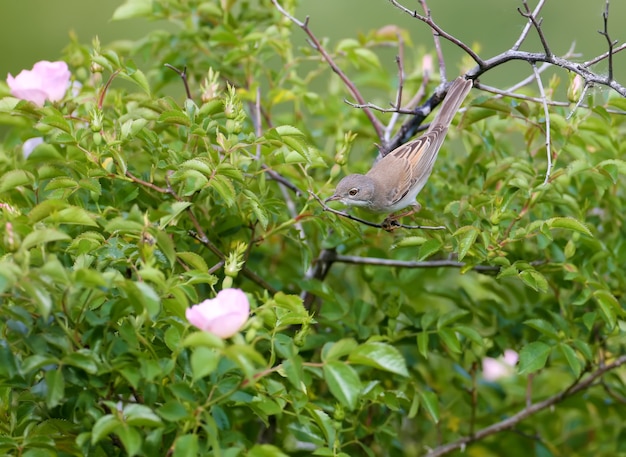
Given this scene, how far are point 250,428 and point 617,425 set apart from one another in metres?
1.61

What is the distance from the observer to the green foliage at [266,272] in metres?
1.91

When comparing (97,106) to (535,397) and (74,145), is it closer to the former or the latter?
(74,145)

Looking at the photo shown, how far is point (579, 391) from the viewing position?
10.2 feet

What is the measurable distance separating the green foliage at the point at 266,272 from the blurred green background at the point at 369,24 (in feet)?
17.2

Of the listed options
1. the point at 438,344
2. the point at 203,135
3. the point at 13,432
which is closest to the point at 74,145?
the point at 203,135

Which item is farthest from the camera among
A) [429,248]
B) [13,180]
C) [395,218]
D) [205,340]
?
[395,218]

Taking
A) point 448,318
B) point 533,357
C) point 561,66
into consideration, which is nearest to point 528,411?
point 533,357

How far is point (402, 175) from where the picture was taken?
316 centimetres

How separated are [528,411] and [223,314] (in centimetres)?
171

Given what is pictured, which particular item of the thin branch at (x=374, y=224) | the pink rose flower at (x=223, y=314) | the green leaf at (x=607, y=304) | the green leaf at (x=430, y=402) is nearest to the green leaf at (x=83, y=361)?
the pink rose flower at (x=223, y=314)

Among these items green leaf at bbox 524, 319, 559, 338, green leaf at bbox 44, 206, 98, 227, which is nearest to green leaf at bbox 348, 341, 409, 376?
green leaf at bbox 44, 206, 98, 227

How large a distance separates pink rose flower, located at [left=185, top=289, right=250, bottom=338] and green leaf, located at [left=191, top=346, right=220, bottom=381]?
0.23ft

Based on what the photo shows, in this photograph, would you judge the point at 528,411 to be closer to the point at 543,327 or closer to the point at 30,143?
the point at 543,327

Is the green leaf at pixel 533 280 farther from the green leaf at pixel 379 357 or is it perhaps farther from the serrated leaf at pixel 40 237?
the serrated leaf at pixel 40 237
